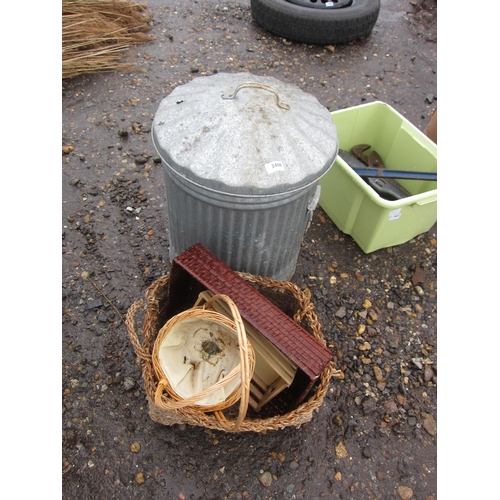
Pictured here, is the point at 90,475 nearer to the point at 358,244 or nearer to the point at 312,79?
the point at 358,244

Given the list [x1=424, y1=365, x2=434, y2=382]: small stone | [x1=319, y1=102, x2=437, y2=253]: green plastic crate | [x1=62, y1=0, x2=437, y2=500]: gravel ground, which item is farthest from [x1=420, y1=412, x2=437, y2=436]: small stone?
[x1=319, y1=102, x2=437, y2=253]: green plastic crate

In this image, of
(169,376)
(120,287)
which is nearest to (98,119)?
(120,287)

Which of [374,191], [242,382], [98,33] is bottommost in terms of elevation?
[98,33]

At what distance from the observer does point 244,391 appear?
157 centimetres

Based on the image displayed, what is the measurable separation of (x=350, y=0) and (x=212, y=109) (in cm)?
374

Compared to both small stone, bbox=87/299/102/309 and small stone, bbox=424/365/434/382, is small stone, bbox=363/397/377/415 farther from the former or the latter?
small stone, bbox=87/299/102/309

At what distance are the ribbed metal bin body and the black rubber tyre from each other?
2988 mm

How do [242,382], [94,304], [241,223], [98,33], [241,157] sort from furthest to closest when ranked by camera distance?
[98,33]
[94,304]
[241,223]
[241,157]
[242,382]

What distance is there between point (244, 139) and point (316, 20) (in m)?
3.22

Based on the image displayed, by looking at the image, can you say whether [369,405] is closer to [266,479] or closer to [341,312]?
[341,312]

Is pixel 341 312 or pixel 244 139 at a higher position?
pixel 244 139

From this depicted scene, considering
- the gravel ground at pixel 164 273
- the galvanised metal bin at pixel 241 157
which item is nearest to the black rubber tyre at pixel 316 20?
the gravel ground at pixel 164 273

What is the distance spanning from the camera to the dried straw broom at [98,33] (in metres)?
4.00

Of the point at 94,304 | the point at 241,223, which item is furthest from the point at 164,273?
the point at 241,223
